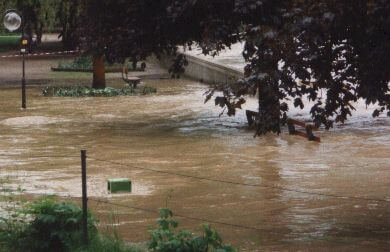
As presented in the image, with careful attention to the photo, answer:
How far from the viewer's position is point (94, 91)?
34.7 meters

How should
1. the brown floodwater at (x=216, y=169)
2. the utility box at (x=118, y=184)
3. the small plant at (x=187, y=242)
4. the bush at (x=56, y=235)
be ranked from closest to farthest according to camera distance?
1. the small plant at (x=187, y=242)
2. the bush at (x=56, y=235)
3. the utility box at (x=118, y=184)
4. the brown floodwater at (x=216, y=169)

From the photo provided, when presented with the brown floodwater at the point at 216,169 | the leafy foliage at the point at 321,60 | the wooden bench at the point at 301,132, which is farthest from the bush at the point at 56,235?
the wooden bench at the point at 301,132

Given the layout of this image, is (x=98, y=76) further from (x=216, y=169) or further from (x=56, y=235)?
(x=56, y=235)

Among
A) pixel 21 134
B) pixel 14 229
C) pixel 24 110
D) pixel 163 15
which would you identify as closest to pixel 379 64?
pixel 14 229

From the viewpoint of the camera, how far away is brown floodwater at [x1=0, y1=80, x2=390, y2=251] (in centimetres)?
1366

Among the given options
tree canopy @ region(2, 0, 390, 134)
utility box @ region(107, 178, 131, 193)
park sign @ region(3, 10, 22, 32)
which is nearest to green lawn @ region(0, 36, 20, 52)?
park sign @ region(3, 10, 22, 32)

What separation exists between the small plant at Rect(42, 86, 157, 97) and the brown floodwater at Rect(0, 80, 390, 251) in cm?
347

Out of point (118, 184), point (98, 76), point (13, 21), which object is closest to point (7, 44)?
point (98, 76)

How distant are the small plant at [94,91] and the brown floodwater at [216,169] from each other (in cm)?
347

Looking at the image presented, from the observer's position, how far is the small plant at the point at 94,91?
113ft

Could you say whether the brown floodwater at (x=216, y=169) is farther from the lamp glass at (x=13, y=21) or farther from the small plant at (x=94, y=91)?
the small plant at (x=94, y=91)

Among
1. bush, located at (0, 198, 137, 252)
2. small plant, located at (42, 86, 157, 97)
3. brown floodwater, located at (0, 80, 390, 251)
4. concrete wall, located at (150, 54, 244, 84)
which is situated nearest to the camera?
bush, located at (0, 198, 137, 252)

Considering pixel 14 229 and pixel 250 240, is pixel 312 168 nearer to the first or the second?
pixel 250 240

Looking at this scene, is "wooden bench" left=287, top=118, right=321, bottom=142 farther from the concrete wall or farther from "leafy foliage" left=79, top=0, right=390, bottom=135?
the concrete wall
